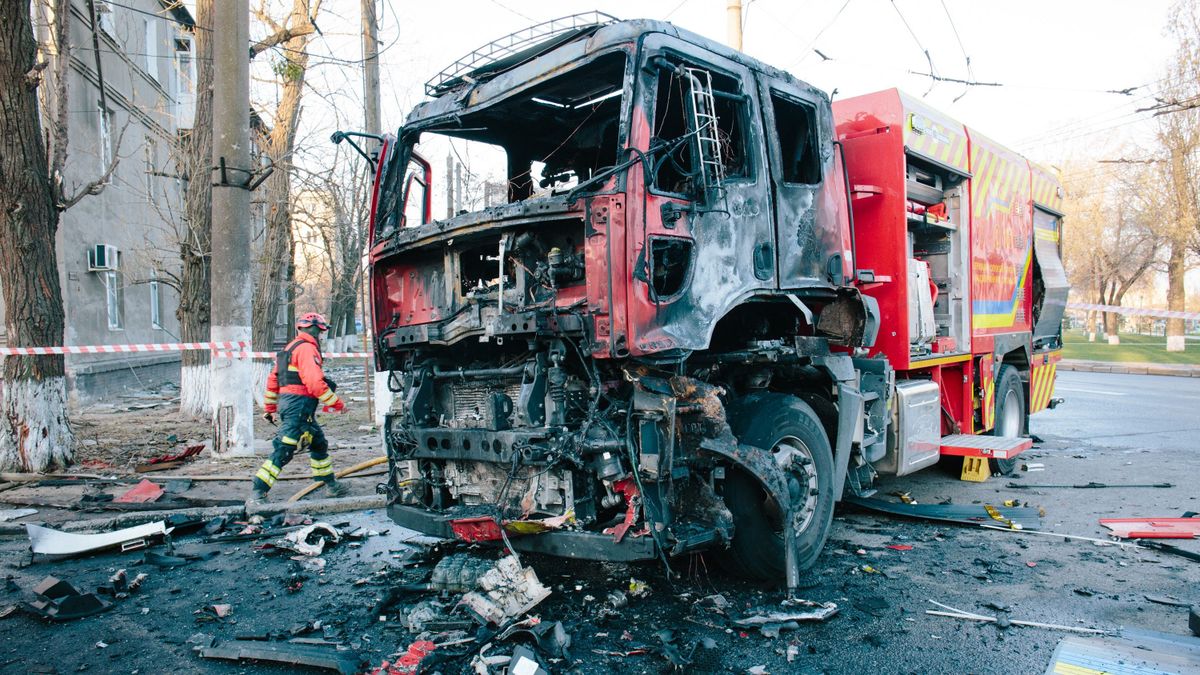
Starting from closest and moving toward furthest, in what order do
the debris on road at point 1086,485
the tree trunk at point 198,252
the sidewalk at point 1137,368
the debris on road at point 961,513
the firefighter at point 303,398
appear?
the debris on road at point 961,513
the firefighter at point 303,398
the debris on road at point 1086,485
the tree trunk at point 198,252
the sidewalk at point 1137,368

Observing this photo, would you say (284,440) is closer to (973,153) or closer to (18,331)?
(18,331)

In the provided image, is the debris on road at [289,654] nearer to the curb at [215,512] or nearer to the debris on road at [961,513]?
the curb at [215,512]

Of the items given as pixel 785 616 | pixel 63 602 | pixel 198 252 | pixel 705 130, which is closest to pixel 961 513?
pixel 785 616

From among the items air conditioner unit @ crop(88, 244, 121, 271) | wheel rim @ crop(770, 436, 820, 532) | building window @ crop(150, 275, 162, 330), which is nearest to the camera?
wheel rim @ crop(770, 436, 820, 532)

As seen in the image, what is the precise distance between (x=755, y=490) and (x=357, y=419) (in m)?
9.63

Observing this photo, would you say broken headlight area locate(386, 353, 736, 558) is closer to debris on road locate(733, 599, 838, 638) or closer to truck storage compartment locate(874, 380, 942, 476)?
debris on road locate(733, 599, 838, 638)


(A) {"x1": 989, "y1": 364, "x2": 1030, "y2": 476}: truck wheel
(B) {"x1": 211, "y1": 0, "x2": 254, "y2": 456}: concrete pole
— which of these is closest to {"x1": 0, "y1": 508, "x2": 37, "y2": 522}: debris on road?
(B) {"x1": 211, "y1": 0, "x2": 254, "y2": 456}: concrete pole

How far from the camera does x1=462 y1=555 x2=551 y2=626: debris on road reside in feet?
12.6

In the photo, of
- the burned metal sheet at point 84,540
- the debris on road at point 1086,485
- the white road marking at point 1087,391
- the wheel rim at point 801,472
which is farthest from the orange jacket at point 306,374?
the white road marking at point 1087,391

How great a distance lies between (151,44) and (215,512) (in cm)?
1766

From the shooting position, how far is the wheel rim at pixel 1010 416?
8062mm

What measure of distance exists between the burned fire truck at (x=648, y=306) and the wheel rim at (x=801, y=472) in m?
0.01

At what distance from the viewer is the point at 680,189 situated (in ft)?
14.0

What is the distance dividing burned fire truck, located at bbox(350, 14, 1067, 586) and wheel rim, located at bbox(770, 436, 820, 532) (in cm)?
1
